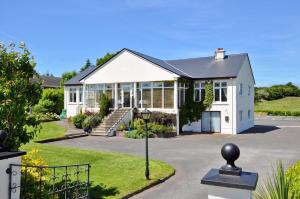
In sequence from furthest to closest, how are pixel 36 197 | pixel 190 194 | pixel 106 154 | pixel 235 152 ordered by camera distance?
1. pixel 106 154
2. pixel 190 194
3. pixel 36 197
4. pixel 235 152

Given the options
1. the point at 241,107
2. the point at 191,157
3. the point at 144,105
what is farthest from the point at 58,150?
the point at 241,107

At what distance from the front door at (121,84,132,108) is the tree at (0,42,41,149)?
21.6m

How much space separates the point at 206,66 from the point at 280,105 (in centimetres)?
3070

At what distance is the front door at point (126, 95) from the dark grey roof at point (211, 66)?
6.50 meters

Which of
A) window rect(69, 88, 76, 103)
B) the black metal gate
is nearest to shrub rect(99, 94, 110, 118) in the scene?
window rect(69, 88, 76, 103)

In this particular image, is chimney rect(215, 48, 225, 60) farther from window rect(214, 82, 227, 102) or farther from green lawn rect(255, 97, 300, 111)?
green lawn rect(255, 97, 300, 111)

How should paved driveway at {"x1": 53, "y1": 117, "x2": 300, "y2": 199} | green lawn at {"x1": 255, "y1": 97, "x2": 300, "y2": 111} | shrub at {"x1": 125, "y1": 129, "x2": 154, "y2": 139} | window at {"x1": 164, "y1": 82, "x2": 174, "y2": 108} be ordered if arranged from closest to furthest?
paved driveway at {"x1": 53, "y1": 117, "x2": 300, "y2": 199}
shrub at {"x1": 125, "y1": 129, "x2": 154, "y2": 139}
window at {"x1": 164, "y1": 82, "x2": 174, "y2": 108}
green lawn at {"x1": 255, "y1": 97, "x2": 300, "y2": 111}

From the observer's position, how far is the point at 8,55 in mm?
7992

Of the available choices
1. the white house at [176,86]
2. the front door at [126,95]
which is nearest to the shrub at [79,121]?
the white house at [176,86]

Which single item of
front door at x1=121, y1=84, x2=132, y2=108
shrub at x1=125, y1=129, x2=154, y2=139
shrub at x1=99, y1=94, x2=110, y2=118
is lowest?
shrub at x1=125, y1=129, x2=154, y2=139

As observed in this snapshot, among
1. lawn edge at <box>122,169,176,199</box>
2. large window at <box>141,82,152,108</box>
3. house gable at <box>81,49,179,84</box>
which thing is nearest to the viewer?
lawn edge at <box>122,169,176,199</box>

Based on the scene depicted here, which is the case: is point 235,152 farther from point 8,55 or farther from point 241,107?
point 241,107

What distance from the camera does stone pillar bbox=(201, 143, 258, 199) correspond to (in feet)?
8.84

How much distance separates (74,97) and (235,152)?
37193 millimetres
